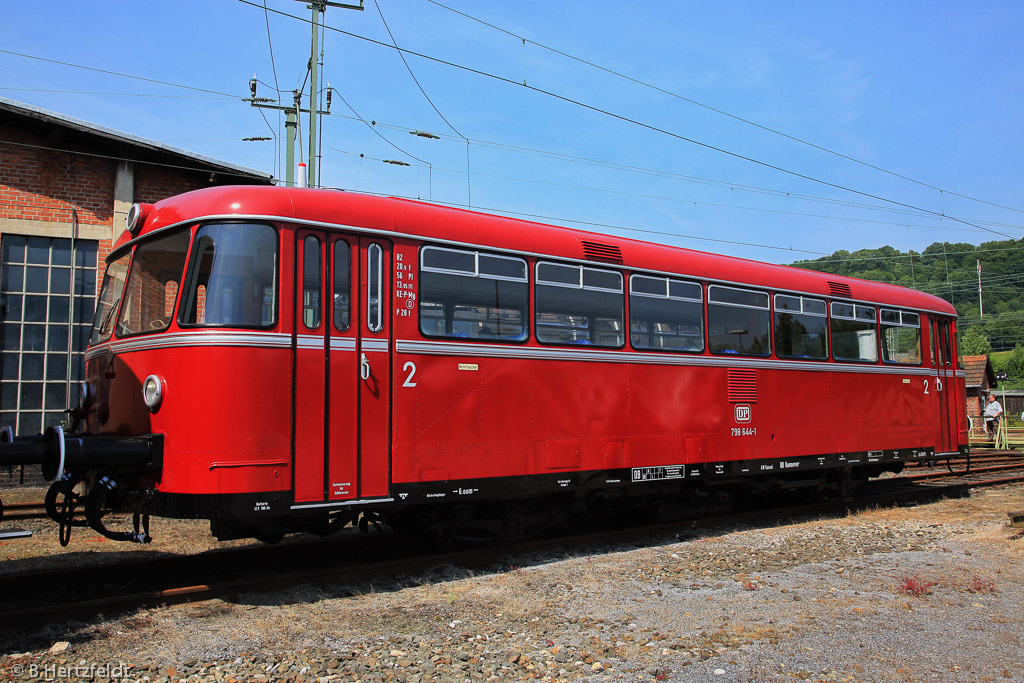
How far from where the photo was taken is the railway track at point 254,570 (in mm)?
6410

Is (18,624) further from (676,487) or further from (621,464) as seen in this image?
(676,487)

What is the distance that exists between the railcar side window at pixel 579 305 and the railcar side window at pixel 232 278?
9.52ft

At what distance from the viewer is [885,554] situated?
855 cm

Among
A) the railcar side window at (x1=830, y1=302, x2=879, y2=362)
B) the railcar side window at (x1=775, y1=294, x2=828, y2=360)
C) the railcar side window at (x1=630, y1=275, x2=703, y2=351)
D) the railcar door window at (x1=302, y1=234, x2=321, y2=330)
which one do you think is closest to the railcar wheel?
the railcar door window at (x1=302, y1=234, x2=321, y2=330)

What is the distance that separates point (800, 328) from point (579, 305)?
4385 millimetres

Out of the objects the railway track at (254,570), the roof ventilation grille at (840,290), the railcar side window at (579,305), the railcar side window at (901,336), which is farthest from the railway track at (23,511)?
the railcar side window at (901,336)

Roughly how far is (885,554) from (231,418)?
6999 mm

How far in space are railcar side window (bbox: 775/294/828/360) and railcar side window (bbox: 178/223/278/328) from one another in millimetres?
7266

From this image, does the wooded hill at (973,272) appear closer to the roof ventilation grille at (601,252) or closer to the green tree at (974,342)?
the green tree at (974,342)

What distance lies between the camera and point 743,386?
34.2 feet

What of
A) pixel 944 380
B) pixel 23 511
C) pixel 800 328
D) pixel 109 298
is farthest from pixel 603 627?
pixel 944 380

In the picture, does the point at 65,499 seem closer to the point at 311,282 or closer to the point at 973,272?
the point at 311,282

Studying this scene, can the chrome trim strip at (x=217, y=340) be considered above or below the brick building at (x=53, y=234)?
below

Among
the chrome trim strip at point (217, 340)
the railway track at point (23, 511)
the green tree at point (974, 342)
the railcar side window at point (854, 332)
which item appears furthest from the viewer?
the green tree at point (974, 342)
